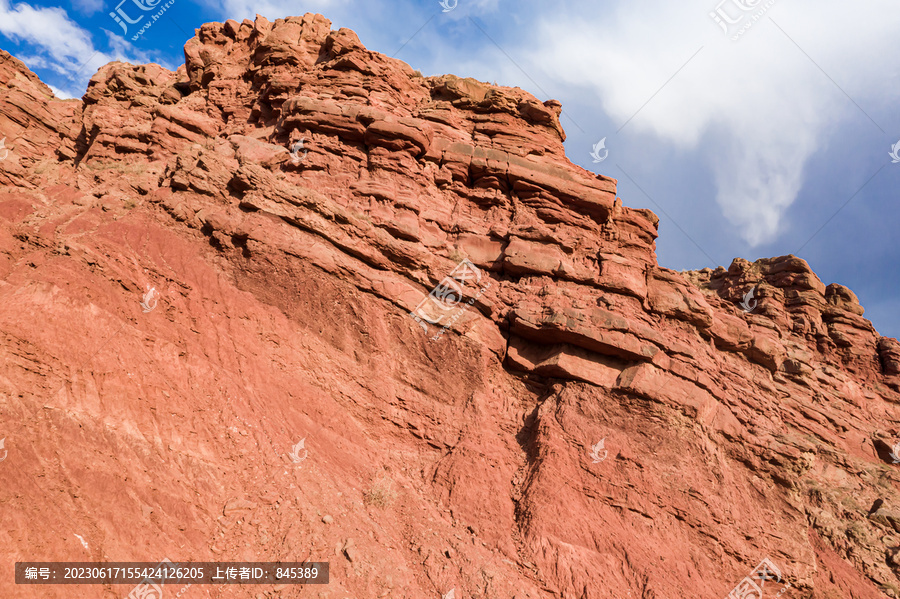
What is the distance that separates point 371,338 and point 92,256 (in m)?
7.33

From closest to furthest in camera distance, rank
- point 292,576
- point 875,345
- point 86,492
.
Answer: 1. point 86,492
2. point 292,576
3. point 875,345

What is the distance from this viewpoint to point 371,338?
1423cm

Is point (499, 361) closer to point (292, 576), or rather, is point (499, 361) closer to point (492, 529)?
point (492, 529)

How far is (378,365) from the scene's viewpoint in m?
14.1

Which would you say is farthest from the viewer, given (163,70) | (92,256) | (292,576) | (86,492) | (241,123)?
(163,70)

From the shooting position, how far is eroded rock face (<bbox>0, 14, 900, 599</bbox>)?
9.73 metres

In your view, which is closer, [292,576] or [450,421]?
[292,576]

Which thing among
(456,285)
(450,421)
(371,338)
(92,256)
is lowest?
(92,256)

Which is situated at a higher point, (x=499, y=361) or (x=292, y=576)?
(x=499, y=361)

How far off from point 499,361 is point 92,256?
39.0 ft

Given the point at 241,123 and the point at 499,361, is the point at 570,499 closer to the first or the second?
the point at 499,361

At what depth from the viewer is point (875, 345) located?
2753 cm

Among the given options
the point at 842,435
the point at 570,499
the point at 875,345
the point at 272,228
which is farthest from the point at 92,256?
the point at 875,345

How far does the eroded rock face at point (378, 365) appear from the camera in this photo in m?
9.73
